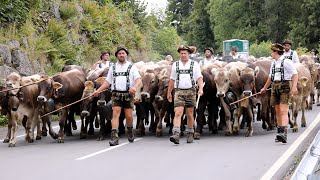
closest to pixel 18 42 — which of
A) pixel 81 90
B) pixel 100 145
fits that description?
pixel 81 90

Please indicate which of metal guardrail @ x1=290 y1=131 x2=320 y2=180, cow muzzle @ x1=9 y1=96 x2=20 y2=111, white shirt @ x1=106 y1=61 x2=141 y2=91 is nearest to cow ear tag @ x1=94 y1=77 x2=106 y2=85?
white shirt @ x1=106 y1=61 x2=141 y2=91

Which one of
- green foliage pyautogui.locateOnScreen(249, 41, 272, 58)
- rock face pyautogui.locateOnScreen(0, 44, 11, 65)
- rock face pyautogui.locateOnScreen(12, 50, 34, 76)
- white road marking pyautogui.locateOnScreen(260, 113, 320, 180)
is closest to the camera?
white road marking pyautogui.locateOnScreen(260, 113, 320, 180)

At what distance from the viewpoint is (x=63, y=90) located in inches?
579

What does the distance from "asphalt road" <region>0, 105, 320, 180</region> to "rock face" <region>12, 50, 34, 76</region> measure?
23.9 ft

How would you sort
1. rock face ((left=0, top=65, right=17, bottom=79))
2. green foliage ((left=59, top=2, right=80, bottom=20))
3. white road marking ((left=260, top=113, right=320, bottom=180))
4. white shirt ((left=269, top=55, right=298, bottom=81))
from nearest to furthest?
white road marking ((left=260, top=113, right=320, bottom=180)) < white shirt ((left=269, top=55, right=298, bottom=81)) < rock face ((left=0, top=65, right=17, bottom=79)) < green foliage ((left=59, top=2, right=80, bottom=20))

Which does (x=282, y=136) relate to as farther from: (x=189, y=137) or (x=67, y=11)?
(x=67, y=11)

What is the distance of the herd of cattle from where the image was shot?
1421cm

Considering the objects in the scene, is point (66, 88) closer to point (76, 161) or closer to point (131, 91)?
point (131, 91)

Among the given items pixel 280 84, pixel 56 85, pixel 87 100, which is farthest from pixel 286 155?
pixel 56 85

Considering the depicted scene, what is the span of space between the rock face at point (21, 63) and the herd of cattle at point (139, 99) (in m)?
6.11

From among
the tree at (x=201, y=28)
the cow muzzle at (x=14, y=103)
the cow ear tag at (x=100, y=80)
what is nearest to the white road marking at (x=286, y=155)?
the cow ear tag at (x=100, y=80)

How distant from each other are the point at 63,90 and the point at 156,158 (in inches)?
163

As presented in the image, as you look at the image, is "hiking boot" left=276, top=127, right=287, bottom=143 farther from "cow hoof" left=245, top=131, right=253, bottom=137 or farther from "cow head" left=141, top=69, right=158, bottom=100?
"cow head" left=141, top=69, right=158, bottom=100

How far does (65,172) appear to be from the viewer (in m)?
10.1
